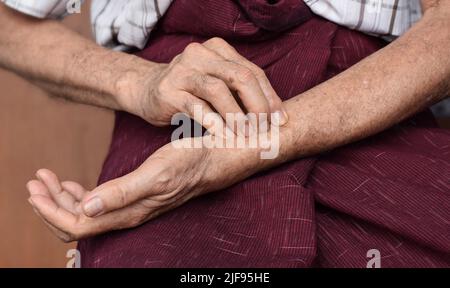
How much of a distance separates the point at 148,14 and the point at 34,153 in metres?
0.87

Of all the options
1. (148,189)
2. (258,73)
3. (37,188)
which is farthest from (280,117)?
(37,188)

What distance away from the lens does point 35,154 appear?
5.86 ft

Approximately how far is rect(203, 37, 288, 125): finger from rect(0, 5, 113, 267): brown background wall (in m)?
0.94

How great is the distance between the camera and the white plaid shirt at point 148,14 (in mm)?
938

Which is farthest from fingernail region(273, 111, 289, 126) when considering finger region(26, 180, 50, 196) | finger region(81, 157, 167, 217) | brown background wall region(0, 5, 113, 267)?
brown background wall region(0, 5, 113, 267)

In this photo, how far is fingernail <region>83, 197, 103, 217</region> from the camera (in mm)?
758

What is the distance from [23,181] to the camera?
178 centimetres

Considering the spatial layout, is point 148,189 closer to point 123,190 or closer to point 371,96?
point 123,190

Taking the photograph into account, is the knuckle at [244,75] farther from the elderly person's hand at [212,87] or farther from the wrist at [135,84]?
the wrist at [135,84]

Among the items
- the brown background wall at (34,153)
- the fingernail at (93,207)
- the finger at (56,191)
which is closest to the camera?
the fingernail at (93,207)

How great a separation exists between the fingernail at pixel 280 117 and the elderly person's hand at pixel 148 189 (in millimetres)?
42

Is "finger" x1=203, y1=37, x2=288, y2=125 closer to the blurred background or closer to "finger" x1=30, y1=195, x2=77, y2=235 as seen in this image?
"finger" x1=30, y1=195, x2=77, y2=235

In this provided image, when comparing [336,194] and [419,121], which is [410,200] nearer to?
[336,194]

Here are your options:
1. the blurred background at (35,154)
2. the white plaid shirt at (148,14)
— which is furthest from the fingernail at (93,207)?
the blurred background at (35,154)
